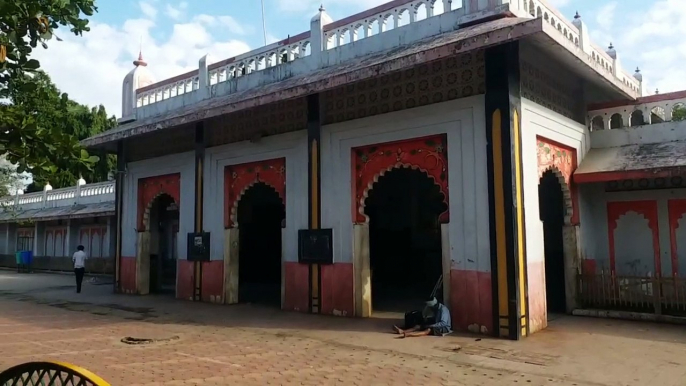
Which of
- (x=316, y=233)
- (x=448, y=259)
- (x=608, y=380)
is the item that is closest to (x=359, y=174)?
(x=316, y=233)

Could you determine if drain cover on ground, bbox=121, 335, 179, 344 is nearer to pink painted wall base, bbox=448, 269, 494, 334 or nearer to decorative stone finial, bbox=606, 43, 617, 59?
pink painted wall base, bbox=448, 269, 494, 334

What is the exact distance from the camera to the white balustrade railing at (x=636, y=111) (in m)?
9.36

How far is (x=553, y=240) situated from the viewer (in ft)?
32.5

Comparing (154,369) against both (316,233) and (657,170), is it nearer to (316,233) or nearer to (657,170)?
(316,233)

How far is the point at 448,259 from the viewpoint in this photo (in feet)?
25.9

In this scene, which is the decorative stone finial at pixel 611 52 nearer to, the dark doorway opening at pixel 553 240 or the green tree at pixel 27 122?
the dark doorway opening at pixel 553 240

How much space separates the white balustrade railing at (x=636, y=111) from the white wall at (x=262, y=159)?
541 centimetres

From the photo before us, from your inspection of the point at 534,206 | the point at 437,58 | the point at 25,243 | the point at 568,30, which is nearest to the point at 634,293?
the point at 534,206

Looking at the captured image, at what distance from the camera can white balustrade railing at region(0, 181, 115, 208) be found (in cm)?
2188

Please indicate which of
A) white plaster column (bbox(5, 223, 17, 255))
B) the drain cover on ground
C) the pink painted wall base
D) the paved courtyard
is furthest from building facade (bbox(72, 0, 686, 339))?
white plaster column (bbox(5, 223, 17, 255))

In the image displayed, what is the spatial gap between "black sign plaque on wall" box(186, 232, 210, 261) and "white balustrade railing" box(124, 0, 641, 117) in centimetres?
315

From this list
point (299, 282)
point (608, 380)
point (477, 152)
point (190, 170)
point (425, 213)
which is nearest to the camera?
point (608, 380)

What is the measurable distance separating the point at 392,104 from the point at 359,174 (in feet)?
4.22

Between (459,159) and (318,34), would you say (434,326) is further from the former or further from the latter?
(318,34)
